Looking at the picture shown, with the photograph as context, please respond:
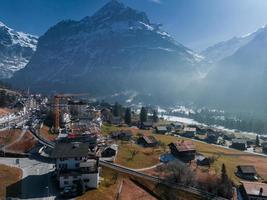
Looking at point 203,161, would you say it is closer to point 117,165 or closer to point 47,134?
point 117,165

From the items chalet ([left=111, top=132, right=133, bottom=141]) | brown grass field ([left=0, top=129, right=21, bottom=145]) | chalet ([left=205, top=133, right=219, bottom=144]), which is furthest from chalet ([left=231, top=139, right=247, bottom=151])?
brown grass field ([left=0, top=129, right=21, bottom=145])

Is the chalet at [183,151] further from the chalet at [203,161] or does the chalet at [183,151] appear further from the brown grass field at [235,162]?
the brown grass field at [235,162]

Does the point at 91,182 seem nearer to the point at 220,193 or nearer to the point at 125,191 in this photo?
the point at 125,191

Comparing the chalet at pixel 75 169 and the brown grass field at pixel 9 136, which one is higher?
Result: the brown grass field at pixel 9 136

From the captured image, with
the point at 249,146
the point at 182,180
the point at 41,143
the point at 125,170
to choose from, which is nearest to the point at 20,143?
the point at 41,143

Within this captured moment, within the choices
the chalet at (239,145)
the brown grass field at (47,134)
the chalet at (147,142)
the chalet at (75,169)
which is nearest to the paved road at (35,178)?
the chalet at (75,169)

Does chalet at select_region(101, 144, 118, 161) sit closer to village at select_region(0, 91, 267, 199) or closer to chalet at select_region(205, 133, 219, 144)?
village at select_region(0, 91, 267, 199)
